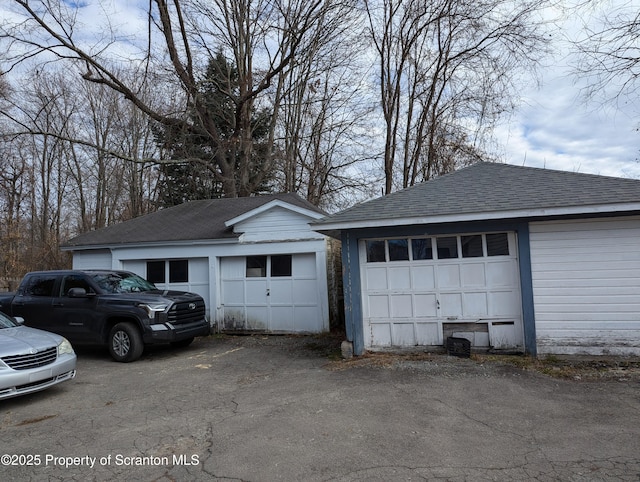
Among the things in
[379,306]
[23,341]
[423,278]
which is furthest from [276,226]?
[23,341]

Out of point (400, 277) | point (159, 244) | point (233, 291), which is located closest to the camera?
point (400, 277)

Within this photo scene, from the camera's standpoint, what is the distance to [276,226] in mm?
11375

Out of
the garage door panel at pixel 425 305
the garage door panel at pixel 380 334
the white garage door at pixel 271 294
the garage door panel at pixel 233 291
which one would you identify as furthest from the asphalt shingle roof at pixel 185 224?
the garage door panel at pixel 425 305

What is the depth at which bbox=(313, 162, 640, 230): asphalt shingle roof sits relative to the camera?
7115 mm

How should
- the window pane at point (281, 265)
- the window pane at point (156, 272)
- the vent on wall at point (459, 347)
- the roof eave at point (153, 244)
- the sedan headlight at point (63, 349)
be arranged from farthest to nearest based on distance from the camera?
the window pane at point (156, 272) → the roof eave at point (153, 244) → the window pane at point (281, 265) → the vent on wall at point (459, 347) → the sedan headlight at point (63, 349)

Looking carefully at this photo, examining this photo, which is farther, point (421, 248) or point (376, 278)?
point (376, 278)

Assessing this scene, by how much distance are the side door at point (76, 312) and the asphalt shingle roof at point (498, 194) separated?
5168 mm

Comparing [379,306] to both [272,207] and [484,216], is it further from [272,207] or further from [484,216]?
[272,207]

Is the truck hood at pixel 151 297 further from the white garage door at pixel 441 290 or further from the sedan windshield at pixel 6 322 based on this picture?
the white garage door at pixel 441 290

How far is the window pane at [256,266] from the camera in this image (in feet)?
38.2

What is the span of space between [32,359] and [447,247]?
704 centimetres

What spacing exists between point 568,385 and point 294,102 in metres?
19.3

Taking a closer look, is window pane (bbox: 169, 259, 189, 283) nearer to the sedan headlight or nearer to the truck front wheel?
the truck front wheel

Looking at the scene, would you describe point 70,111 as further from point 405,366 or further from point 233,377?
point 405,366
